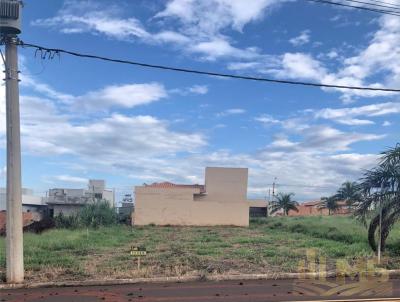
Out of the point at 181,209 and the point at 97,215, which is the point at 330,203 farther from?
the point at 97,215

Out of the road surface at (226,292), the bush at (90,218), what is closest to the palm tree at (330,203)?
the bush at (90,218)

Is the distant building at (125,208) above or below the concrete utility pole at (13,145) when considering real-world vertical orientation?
below

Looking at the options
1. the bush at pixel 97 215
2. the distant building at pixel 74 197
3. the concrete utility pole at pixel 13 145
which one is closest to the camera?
the concrete utility pole at pixel 13 145

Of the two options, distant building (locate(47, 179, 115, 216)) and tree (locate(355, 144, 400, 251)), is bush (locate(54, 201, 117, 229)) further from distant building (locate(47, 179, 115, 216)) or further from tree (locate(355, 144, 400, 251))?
tree (locate(355, 144, 400, 251))

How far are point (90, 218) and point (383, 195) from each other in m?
27.8

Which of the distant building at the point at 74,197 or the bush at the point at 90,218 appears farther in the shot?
the distant building at the point at 74,197

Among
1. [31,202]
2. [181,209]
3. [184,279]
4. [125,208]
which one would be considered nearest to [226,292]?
[184,279]

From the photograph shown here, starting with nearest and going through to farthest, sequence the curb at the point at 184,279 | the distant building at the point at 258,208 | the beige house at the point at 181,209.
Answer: the curb at the point at 184,279, the beige house at the point at 181,209, the distant building at the point at 258,208

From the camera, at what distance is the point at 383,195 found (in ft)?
52.9

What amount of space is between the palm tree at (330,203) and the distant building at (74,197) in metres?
39.0

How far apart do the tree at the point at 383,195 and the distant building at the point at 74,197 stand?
110 feet

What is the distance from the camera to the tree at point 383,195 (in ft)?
52.2

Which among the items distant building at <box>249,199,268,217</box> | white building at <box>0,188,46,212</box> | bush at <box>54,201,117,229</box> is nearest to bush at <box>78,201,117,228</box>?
bush at <box>54,201,117,229</box>

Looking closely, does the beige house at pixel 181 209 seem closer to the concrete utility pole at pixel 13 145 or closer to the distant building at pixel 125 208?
the distant building at pixel 125 208
